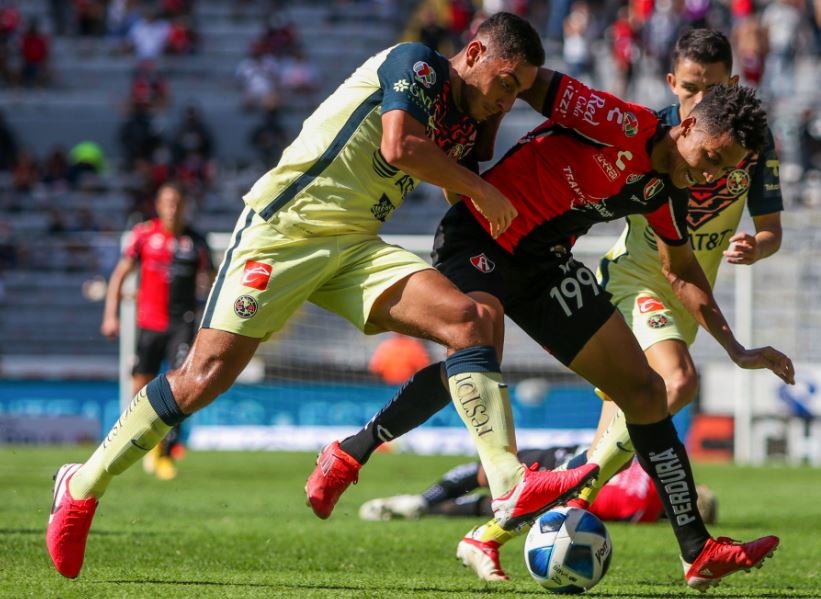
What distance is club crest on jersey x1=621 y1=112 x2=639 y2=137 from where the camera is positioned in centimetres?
586

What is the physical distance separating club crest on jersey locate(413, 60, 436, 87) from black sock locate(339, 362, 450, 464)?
1436 mm

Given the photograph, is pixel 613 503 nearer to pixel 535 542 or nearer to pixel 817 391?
pixel 535 542

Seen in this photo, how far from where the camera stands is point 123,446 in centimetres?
585

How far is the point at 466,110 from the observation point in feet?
18.9

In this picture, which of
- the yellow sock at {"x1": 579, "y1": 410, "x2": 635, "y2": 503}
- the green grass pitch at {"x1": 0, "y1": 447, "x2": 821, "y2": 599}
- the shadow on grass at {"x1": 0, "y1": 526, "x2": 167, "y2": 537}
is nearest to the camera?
the green grass pitch at {"x1": 0, "y1": 447, "x2": 821, "y2": 599}

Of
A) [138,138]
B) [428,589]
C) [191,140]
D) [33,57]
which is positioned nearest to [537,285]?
[428,589]

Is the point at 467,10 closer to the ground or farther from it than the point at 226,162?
farther from it

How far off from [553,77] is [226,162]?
19418mm

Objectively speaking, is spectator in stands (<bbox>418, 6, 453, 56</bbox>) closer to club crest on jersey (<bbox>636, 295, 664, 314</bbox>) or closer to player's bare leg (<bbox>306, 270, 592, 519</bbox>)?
club crest on jersey (<bbox>636, 295, 664, 314</bbox>)

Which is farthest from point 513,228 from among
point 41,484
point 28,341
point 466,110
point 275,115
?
point 275,115

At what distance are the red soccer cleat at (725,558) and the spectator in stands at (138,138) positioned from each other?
19.7 meters

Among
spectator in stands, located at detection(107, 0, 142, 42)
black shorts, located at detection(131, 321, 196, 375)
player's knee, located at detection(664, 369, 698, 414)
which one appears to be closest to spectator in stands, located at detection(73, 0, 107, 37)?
spectator in stands, located at detection(107, 0, 142, 42)

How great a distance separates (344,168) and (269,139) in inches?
735

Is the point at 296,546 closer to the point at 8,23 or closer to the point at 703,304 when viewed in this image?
the point at 703,304
